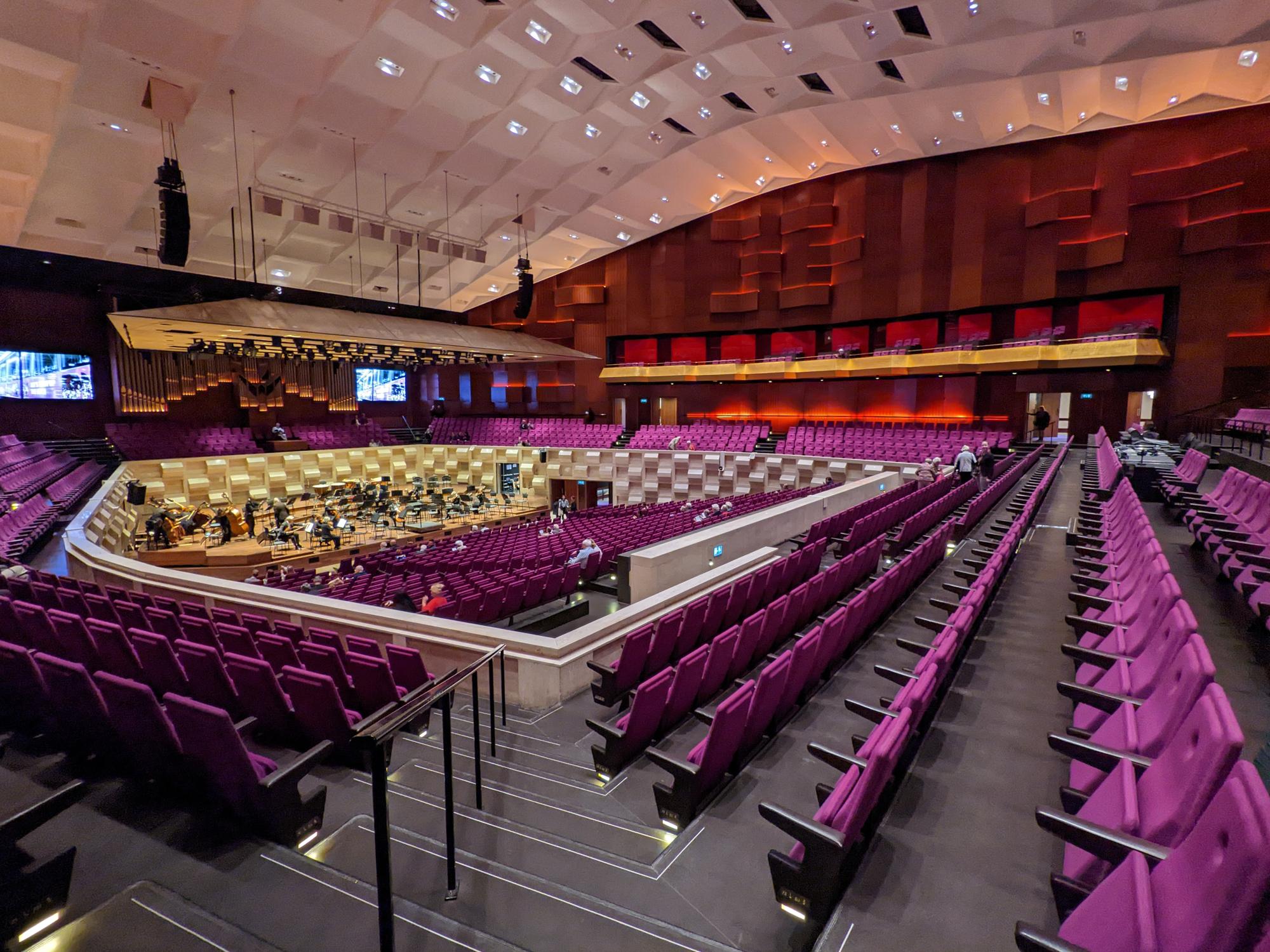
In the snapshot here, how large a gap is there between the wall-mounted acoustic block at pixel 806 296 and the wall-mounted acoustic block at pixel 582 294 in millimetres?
6894

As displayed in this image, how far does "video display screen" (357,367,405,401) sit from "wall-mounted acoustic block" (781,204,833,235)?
16.4 meters

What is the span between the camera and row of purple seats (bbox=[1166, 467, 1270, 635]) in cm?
342

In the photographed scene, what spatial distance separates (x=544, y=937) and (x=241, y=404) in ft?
70.7

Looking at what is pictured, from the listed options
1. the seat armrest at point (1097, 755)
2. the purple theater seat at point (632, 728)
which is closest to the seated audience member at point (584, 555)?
the purple theater seat at point (632, 728)

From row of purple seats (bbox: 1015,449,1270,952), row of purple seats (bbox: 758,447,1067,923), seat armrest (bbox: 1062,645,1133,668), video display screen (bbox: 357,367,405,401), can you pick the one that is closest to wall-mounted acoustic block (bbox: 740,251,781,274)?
video display screen (bbox: 357,367,405,401)

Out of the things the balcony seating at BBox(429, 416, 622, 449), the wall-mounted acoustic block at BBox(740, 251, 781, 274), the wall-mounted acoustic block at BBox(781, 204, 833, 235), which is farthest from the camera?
the balcony seating at BBox(429, 416, 622, 449)

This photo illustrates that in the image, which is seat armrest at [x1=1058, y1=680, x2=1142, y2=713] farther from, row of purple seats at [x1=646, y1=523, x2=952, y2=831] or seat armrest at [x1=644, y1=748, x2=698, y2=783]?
seat armrest at [x1=644, y1=748, x2=698, y2=783]

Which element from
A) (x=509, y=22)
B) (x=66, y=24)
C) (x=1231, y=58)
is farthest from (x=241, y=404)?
(x=1231, y=58)

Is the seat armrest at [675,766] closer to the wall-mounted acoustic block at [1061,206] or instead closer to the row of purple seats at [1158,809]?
the row of purple seats at [1158,809]

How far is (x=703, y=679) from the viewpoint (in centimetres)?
310

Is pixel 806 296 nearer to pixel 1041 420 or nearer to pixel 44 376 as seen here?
pixel 1041 420

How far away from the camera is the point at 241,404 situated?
61.7ft

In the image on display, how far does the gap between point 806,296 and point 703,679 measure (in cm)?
1744

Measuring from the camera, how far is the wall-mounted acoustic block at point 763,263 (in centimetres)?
1889
